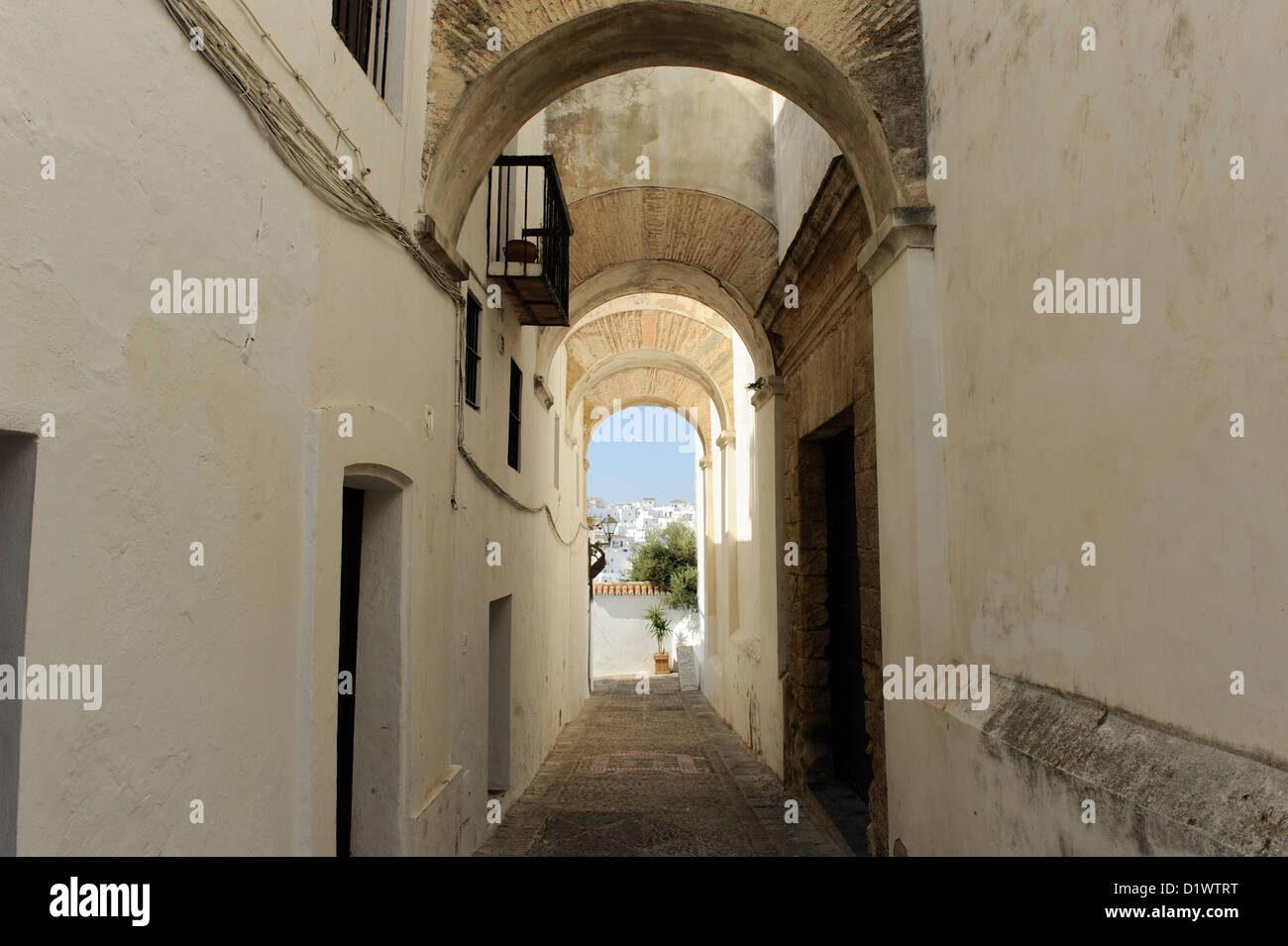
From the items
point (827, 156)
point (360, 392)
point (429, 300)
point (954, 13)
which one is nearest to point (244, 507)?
point (360, 392)

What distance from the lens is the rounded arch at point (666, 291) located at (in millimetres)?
8914

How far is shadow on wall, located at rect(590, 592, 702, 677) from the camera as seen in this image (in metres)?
25.3

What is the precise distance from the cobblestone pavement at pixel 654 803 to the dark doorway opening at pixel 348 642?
176cm

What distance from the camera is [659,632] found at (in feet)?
78.2

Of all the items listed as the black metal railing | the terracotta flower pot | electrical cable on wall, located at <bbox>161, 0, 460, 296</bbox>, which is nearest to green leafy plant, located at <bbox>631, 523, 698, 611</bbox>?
the black metal railing

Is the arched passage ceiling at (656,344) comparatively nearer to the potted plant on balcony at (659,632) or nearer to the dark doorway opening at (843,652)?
the dark doorway opening at (843,652)

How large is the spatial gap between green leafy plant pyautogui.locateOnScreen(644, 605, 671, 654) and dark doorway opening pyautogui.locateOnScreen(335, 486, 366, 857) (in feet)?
65.1

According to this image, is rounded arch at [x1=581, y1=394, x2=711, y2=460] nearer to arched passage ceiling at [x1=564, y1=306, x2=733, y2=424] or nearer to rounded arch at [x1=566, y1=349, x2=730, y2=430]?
rounded arch at [x1=566, y1=349, x2=730, y2=430]

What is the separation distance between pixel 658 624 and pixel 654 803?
1678 centimetres

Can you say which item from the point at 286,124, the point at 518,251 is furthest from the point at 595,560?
the point at 286,124

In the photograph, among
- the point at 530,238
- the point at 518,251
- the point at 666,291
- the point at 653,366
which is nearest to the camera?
the point at 518,251

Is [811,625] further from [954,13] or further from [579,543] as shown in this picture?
[579,543]

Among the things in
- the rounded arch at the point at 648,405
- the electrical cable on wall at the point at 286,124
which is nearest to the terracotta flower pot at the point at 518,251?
the electrical cable on wall at the point at 286,124

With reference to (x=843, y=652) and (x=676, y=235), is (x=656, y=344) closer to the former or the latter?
(x=676, y=235)
